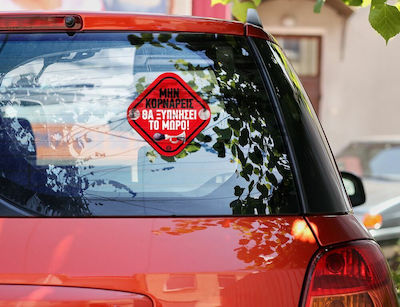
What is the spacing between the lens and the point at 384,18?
3422mm

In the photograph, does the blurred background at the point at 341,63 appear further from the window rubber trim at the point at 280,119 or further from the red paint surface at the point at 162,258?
the red paint surface at the point at 162,258

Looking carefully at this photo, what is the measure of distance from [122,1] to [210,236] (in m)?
7.41

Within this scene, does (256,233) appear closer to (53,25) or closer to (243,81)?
(243,81)

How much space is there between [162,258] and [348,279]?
1.64 feet

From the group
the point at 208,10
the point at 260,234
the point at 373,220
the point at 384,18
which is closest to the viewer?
the point at 260,234

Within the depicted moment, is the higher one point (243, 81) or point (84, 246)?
point (243, 81)

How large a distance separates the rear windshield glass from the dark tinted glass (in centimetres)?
5

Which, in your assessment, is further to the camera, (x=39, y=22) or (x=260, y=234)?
(x=39, y=22)

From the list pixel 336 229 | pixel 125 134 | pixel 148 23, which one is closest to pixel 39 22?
pixel 148 23

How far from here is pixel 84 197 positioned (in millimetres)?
1995

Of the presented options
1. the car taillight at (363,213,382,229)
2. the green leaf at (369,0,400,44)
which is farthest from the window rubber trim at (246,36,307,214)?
the car taillight at (363,213,382,229)

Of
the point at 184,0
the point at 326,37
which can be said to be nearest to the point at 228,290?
the point at 184,0

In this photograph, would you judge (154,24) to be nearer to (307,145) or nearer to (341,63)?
(307,145)

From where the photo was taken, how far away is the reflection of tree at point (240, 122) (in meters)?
2.04
